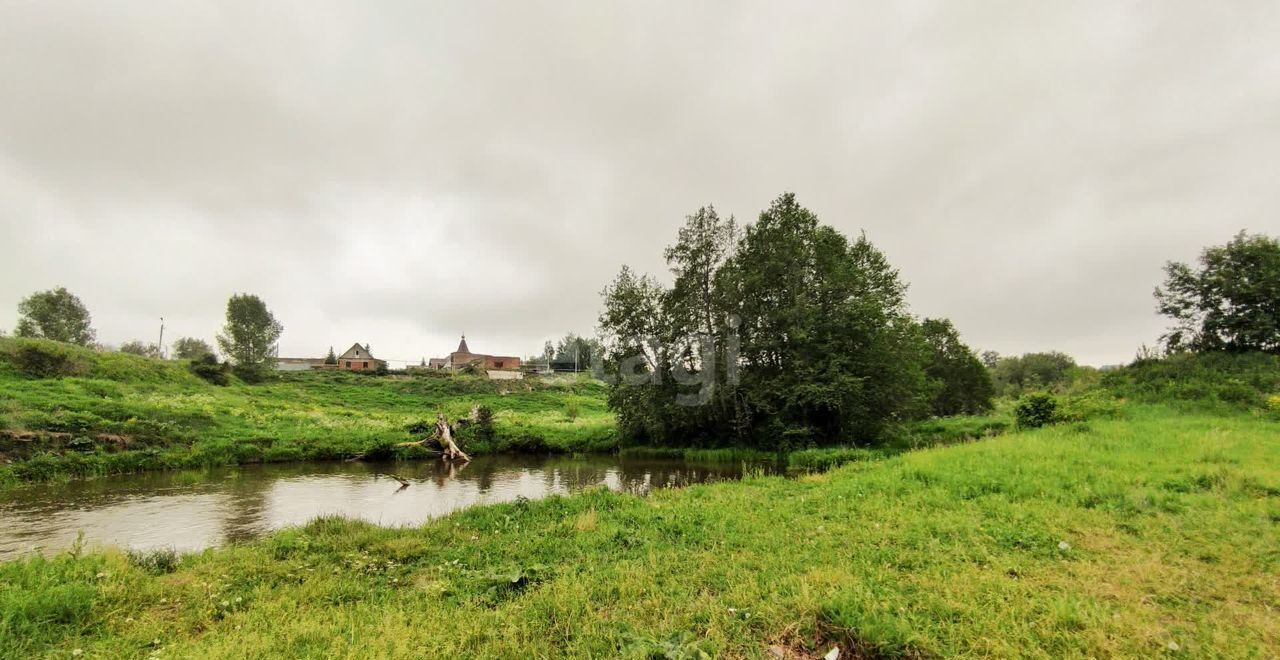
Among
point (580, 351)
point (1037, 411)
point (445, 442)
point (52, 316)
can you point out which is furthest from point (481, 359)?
point (1037, 411)

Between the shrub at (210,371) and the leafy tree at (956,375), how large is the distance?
6126 cm

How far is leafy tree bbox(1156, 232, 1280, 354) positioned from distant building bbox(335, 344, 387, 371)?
82.6 m

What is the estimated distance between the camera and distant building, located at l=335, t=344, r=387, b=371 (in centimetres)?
7331

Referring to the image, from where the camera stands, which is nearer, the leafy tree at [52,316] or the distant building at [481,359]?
the leafy tree at [52,316]

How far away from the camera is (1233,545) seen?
598 centimetres

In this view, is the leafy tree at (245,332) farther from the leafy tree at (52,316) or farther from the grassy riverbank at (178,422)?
the grassy riverbank at (178,422)

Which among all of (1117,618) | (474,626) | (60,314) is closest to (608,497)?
(474,626)

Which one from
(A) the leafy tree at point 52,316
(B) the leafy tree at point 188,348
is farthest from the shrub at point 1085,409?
(B) the leafy tree at point 188,348

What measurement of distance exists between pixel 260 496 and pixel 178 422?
1222 centimetres

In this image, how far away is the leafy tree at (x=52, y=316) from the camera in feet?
193

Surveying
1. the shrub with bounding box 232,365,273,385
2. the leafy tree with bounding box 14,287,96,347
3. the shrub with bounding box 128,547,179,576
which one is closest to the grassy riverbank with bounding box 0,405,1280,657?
the shrub with bounding box 128,547,179,576

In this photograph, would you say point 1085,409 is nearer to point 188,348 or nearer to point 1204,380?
point 1204,380

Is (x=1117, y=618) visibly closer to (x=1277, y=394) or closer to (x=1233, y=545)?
(x=1233, y=545)

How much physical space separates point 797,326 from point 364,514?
63.7 feet
